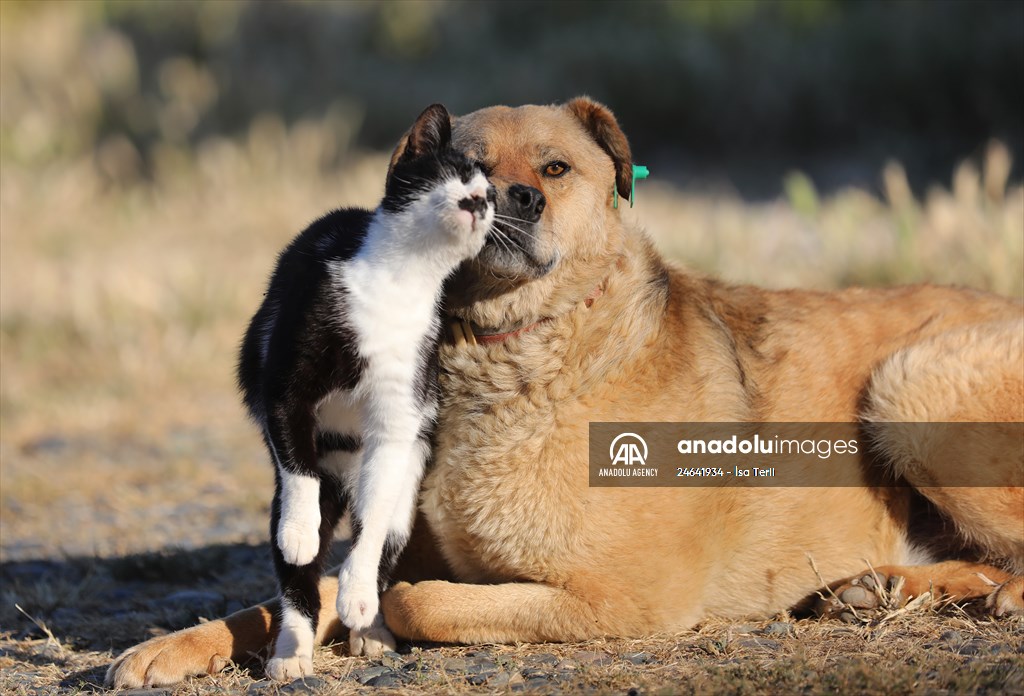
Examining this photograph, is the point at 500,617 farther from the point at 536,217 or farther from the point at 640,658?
the point at 536,217

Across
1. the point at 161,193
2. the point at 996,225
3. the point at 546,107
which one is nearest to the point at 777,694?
the point at 546,107

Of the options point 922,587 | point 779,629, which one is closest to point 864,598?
point 922,587

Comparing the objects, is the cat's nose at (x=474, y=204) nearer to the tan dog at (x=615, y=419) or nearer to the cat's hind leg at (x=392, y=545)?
the tan dog at (x=615, y=419)

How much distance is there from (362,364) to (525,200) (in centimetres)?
76

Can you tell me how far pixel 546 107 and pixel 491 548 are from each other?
5.08ft

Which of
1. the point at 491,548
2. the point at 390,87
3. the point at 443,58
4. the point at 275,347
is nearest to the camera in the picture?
the point at 275,347

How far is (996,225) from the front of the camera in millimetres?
7156

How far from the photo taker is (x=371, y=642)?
Result: 138 inches

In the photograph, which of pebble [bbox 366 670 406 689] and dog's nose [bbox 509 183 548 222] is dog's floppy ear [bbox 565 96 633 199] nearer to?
dog's nose [bbox 509 183 548 222]

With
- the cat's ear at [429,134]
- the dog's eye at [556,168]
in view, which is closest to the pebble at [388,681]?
the cat's ear at [429,134]

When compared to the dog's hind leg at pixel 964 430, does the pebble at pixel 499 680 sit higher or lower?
lower

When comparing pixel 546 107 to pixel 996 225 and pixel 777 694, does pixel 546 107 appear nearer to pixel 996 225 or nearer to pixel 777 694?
pixel 777 694

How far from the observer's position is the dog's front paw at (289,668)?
126 inches

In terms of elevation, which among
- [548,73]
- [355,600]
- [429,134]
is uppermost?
[548,73]
